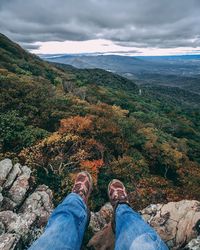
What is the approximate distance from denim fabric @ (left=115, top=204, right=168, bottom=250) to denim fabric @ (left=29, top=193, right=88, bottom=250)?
2.42ft

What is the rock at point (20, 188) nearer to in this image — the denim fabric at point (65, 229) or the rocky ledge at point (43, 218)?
the rocky ledge at point (43, 218)

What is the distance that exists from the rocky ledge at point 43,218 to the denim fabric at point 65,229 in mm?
2508

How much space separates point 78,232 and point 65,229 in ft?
1.31

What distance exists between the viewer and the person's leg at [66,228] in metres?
4.59

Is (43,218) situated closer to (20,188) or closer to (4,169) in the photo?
(20,188)

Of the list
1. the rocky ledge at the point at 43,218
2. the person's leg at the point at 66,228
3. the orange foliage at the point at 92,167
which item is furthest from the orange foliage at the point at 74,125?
the person's leg at the point at 66,228

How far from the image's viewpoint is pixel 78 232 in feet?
17.4

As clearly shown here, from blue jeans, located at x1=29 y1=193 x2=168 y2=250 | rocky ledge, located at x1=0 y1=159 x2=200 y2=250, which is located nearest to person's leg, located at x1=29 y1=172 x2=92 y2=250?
blue jeans, located at x1=29 y1=193 x2=168 y2=250

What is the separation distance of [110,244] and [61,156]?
11.2 meters

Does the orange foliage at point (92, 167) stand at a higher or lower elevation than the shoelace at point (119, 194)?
lower

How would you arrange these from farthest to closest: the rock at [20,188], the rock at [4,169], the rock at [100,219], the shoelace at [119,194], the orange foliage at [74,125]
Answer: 1. the orange foliage at [74,125]
2. the rock at [4,169]
3. the rock at [20,188]
4. the rock at [100,219]
5. the shoelace at [119,194]

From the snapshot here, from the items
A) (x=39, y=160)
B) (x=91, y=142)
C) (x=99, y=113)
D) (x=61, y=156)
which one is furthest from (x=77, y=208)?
(x=99, y=113)

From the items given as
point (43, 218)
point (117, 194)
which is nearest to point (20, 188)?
point (43, 218)

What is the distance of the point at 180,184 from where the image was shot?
2783 centimetres
